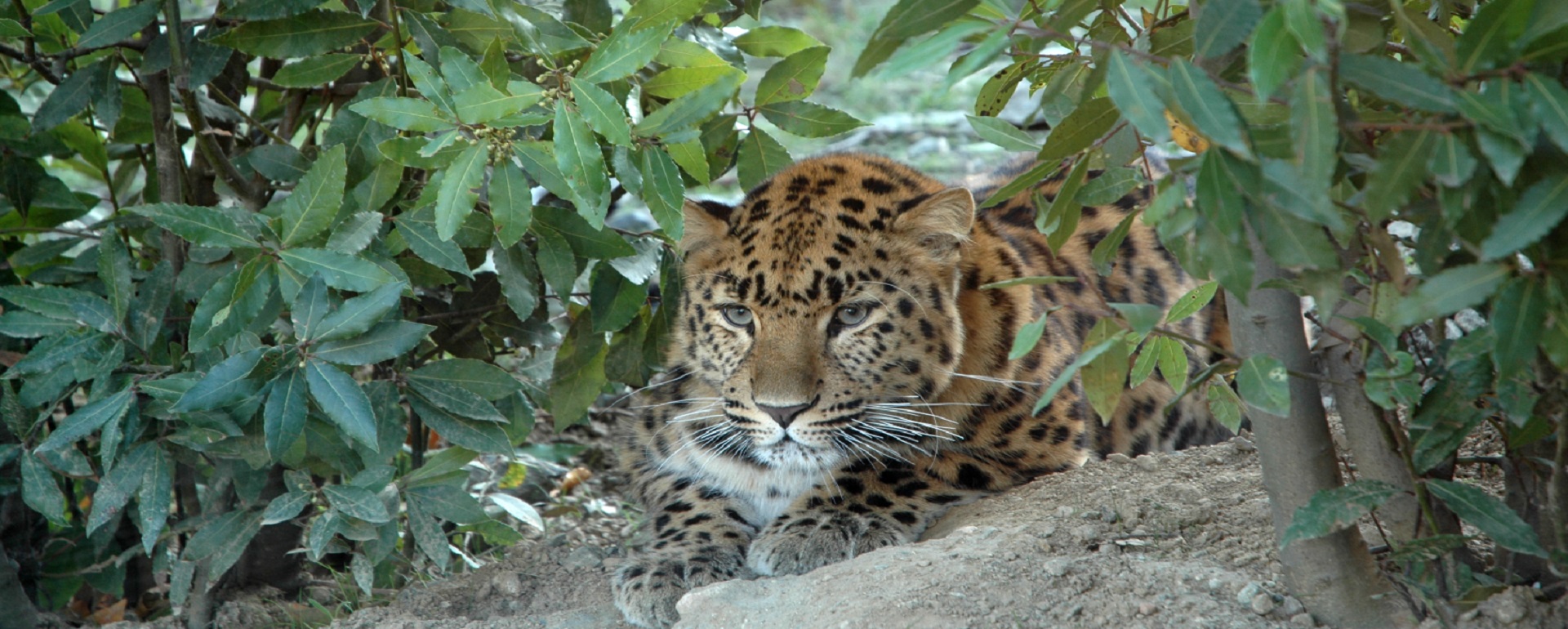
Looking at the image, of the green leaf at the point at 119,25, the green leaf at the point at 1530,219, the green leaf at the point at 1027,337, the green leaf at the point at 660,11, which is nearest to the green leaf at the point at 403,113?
the green leaf at the point at 660,11

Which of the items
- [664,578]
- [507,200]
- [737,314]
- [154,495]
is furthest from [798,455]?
[154,495]

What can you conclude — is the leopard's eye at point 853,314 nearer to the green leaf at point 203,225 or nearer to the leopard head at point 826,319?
the leopard head at point 826,319

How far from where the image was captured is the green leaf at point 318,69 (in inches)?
131

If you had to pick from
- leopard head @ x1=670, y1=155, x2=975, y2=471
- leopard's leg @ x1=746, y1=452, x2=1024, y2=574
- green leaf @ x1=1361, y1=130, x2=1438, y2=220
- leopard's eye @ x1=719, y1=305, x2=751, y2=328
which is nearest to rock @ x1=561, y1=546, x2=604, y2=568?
leopard head @ x1=670, y1=155, x2=975, y2=471

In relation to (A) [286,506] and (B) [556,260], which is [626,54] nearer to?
(B) [556,260]

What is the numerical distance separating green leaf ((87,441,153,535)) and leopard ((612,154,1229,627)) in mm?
1304

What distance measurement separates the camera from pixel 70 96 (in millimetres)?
3518

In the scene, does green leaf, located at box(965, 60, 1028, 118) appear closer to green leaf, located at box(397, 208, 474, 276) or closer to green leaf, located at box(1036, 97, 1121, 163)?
green leaf, located at box(1036, 97, 1121, 163)

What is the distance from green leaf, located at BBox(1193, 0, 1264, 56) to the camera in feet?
5.42

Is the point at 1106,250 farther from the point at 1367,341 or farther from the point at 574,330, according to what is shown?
the point at 574,330

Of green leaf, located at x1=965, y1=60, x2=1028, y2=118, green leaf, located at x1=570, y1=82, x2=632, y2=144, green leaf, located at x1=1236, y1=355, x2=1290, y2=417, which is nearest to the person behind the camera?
green leaf, located at x1=1236, y1=355, x2=1290, y2=417

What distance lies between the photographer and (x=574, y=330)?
3.94 meters

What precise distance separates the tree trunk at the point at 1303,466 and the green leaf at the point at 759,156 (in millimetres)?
1503

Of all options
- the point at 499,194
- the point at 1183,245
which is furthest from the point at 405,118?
the point at 1183,245
